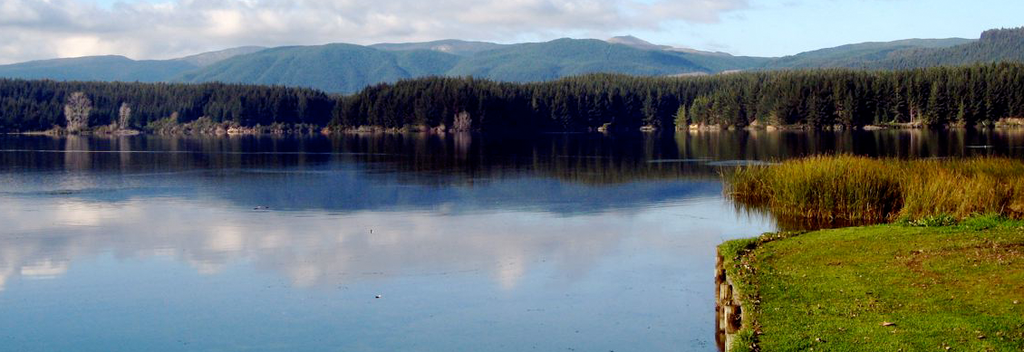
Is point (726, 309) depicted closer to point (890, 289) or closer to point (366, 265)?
point (890, 289)

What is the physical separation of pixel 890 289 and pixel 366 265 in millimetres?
14935

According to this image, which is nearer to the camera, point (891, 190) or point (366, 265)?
point (366, 265)

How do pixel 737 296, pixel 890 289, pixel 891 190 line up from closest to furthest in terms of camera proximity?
pixel 890 289
pixel 737 296
pixel 891 190

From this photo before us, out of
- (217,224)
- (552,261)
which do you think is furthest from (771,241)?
(217,224)

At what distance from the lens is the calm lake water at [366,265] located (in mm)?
20344

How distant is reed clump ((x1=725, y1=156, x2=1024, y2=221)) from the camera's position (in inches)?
1219

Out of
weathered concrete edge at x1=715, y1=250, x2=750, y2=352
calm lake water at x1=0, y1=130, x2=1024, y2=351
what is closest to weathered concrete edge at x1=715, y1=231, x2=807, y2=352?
weathered concrete edge at x1=715, y1=250, x2=750, y2=352

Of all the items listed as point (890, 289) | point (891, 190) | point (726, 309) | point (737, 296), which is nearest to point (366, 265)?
point (737, 296)

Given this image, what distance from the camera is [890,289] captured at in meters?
17.5

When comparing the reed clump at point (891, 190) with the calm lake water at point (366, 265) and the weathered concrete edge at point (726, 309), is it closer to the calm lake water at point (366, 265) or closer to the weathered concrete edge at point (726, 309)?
the calm lake water at point (366, 265)

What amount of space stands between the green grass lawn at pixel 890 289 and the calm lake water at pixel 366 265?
6.78 ft

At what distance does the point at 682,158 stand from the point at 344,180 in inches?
1207

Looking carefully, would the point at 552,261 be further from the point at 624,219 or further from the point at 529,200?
the point at 529,200

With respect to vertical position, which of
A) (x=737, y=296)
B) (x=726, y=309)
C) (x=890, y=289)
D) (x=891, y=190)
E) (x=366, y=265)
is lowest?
(x=366, y=265)
